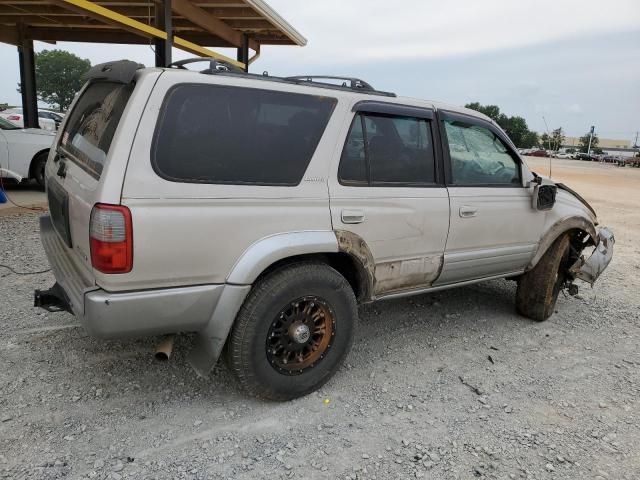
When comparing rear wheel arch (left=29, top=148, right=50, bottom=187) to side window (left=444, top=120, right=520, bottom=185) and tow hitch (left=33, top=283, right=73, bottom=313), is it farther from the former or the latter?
side window (left=444, top=120, right=520, bottom=185)

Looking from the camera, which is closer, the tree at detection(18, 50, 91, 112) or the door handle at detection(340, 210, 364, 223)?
the door handle at detection(340, 210, 364, 223)

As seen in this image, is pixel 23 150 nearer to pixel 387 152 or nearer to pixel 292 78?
pixel 292 78

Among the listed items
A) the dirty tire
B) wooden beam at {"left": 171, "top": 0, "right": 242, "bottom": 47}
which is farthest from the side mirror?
wooden beam at {"left": 171, "top": 0, "right": 242, "bottom": 47}

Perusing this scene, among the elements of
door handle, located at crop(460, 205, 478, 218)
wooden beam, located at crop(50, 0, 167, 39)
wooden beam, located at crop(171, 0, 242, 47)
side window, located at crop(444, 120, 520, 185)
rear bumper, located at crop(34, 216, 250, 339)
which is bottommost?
rear bumper, located at crop(34, 216, 250, 339)

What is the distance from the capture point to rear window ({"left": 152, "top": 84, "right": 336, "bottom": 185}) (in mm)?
2502

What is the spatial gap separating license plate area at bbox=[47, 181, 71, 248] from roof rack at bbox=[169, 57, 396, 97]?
104cm

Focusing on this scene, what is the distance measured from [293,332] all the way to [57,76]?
74.8m

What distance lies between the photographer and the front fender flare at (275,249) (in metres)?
2.66

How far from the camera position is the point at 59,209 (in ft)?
10.0

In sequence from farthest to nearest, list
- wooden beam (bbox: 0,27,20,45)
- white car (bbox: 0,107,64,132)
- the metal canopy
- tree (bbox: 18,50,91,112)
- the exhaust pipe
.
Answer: tree (bbox: 18,50,91,112), white car (bbox: 0,107,64,132), wooden beam (bbox: 0,27,20,45), the metal canopy, the exhaust pipe

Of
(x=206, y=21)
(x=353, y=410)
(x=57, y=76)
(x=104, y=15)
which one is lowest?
(x=353, y=410)

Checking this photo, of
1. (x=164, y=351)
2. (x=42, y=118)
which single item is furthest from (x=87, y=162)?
(x=42, y=118)

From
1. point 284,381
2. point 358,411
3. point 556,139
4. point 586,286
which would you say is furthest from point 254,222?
point 586,286

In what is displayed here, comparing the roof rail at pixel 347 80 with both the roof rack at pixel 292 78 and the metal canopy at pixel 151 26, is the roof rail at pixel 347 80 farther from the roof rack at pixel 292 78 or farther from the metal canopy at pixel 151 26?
the metal canopy at pixel 151 26
